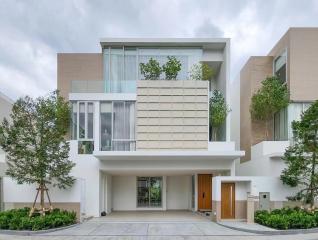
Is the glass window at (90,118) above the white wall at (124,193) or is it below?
above

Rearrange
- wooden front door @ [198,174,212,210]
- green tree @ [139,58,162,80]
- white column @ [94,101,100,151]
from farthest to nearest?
wooden front door @ [198,174,212,210]
green tree @ [139,58,162,80]
white column @ [94,101,100,151]

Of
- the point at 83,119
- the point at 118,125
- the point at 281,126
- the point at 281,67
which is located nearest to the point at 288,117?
the point at 281,126

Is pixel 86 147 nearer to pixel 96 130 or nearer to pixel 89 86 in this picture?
pixel 96 130

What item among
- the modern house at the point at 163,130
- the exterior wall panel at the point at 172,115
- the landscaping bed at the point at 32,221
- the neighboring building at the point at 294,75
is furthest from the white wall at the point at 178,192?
the landscaping bed at the point at 32,221

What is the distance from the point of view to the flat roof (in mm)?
22484

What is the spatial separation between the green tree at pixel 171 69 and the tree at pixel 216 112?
287 centimetres

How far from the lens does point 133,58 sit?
22.9 m

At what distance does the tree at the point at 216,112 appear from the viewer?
2119 cm

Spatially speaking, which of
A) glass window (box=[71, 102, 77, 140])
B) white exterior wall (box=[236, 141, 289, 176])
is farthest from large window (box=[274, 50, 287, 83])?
glass window (box=[71, 102, 77, 140])

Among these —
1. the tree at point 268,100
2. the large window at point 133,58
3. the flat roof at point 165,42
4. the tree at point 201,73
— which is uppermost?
the flat roof at point 165,42

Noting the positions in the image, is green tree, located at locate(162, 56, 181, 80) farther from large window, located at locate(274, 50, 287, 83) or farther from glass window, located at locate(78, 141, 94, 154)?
large window, located at locate(274, 50, 287, 83)

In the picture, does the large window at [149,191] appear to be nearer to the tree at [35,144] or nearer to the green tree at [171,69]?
the green tree at [171,69]

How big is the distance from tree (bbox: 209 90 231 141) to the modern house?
39 cm

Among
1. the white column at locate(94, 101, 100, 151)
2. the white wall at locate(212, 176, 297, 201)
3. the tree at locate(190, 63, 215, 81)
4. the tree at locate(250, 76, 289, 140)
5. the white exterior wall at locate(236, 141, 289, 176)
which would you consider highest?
the tree at locate(190, 63, 215, 81)
